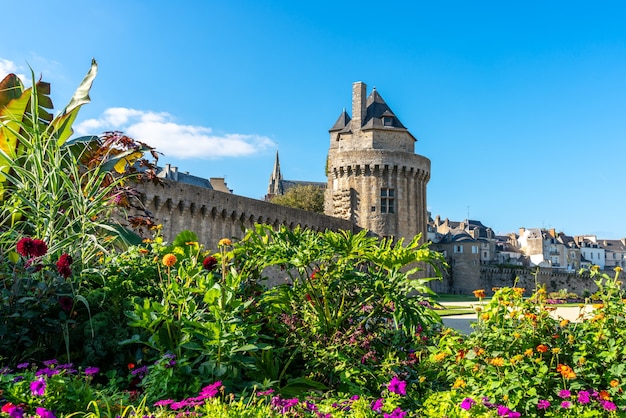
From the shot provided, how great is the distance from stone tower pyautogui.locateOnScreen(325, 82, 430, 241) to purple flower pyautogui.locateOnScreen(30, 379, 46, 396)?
3054 cm

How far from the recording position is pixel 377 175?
33.7 meters

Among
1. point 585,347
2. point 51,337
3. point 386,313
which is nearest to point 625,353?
point 585,347

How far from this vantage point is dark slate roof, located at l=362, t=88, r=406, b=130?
114ft

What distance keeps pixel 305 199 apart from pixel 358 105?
9738 mm

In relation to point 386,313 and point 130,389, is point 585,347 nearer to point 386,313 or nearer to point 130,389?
point 386,313

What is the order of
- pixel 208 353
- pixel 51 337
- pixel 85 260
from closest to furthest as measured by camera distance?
pixel 208 353
pixel 51 337
pixel 85 260

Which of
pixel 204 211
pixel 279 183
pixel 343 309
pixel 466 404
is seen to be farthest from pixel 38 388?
pixel 279 183

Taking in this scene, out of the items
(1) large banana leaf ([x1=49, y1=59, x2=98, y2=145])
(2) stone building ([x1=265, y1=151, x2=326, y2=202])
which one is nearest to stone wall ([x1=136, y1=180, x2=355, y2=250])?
(1) large banana leaf ([x1=49, y1=59, x2=98, y2=145])

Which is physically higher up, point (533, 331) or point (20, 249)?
point (20, 249)

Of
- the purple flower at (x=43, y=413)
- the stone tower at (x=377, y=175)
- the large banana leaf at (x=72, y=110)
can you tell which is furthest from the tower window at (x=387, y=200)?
the purple flower at (x=43, y=413)

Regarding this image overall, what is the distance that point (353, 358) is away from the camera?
14.1ft

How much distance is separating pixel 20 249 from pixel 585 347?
3.87 m

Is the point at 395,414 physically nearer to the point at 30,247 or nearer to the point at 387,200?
the point at 30,247

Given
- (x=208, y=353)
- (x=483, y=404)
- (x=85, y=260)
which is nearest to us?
(x=483, y=404)
